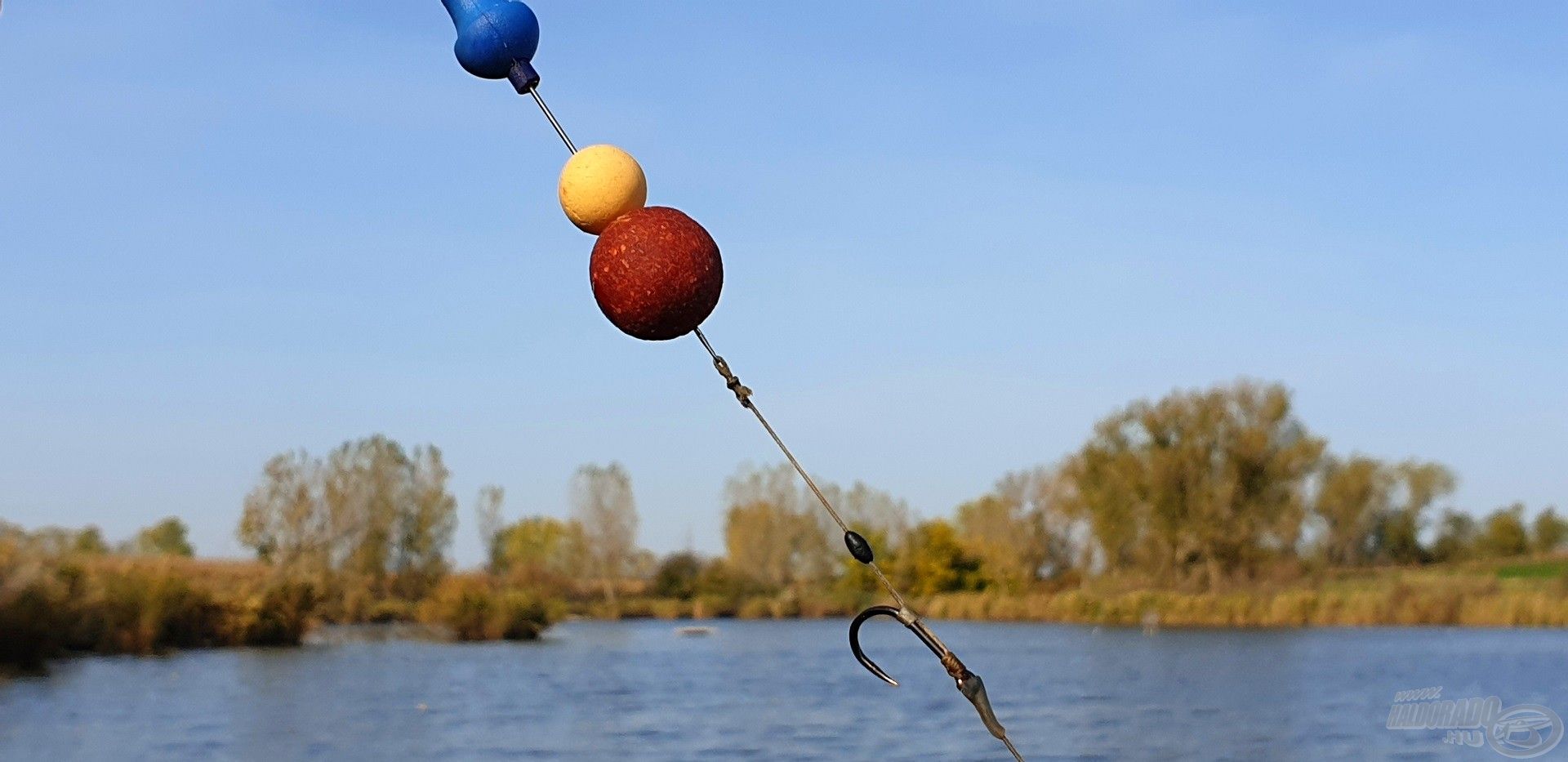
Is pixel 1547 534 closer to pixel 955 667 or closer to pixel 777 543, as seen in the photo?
pixel 777 543

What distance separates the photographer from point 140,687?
110ft

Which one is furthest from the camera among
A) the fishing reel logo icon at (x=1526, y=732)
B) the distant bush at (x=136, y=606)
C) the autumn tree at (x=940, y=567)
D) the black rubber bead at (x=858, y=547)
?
the autumn tree at (x=940, y=567)

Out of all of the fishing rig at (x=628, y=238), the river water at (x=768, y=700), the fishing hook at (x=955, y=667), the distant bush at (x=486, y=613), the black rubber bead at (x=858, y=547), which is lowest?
the river water at (x=768, y=700)

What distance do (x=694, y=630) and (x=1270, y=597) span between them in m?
22.6

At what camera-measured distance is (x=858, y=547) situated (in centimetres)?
255

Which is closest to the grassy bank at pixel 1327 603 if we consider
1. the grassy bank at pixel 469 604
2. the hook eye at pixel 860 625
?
A: the grassy bank at pixel 469 604

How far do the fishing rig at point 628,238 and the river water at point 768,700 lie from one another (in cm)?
2070

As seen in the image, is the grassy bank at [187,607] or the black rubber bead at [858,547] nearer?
the black rubber bead at [858,547]

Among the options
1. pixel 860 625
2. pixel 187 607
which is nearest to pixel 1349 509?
pixel 187 607

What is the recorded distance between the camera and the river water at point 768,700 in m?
24.5

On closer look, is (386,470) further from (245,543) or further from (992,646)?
(992,646)

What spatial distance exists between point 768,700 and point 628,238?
2995cm

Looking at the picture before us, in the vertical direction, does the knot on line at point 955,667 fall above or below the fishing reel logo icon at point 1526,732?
above

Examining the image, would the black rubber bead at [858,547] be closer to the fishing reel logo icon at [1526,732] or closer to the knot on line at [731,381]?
the knot on line at [731,381]
